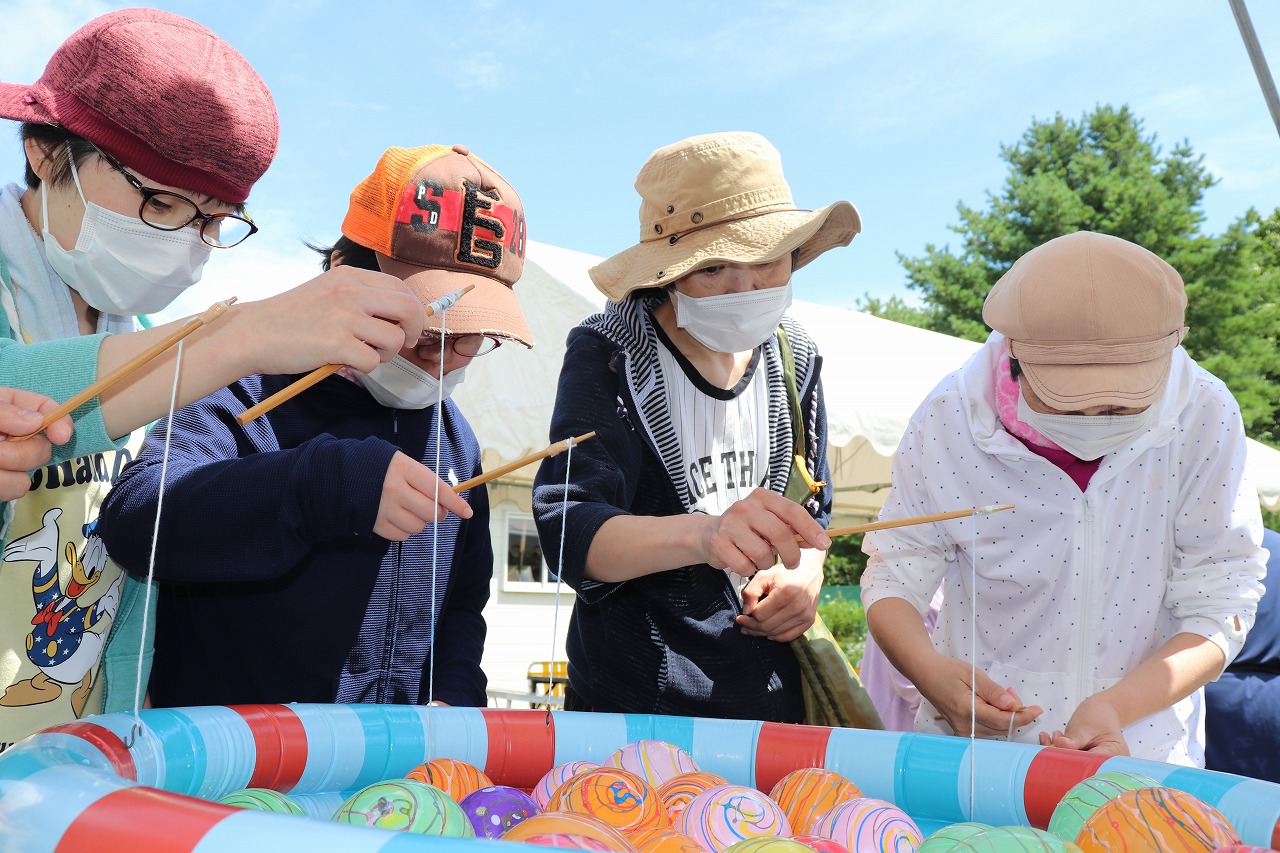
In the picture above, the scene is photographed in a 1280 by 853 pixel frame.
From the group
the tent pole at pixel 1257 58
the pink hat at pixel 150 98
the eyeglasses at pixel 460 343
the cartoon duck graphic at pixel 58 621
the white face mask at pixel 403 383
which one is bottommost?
the cartoon duck graphic at pixel 58 621

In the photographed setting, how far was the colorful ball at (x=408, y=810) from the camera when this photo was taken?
1322 millimetres

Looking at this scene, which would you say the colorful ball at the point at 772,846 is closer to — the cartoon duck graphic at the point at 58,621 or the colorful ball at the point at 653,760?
the colorful ball at the point at 653,760

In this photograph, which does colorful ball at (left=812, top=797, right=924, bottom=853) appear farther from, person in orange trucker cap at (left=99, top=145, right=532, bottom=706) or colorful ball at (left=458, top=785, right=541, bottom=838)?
person in orange trucker cap at (left=99, top=145, right=532, bottom=706)

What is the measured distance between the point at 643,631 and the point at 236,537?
2.77ft

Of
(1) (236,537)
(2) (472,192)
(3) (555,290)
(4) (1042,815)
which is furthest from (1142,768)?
(3) (555,290)

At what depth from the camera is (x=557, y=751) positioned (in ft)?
6.24

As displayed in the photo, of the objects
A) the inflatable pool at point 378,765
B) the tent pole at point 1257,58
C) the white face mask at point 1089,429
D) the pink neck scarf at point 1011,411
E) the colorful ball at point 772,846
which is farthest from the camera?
the tent pole at point 1257,58

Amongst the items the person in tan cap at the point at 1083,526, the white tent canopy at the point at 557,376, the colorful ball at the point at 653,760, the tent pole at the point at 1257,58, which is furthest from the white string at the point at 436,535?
the white tent canopy at the point at 557,376

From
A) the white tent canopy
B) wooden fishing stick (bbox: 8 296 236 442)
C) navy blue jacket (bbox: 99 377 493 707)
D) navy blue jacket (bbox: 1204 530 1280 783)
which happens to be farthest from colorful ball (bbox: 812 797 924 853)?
the white tent canopy

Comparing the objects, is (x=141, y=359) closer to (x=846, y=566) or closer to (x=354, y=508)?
(x=354, y=508)

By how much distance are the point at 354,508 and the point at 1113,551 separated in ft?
4.76

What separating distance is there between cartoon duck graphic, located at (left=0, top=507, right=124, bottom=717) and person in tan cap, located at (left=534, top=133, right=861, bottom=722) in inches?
32.2

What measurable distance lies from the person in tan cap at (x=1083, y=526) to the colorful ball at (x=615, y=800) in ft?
2.38

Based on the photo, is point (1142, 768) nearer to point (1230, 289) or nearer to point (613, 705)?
point (613, 705)
